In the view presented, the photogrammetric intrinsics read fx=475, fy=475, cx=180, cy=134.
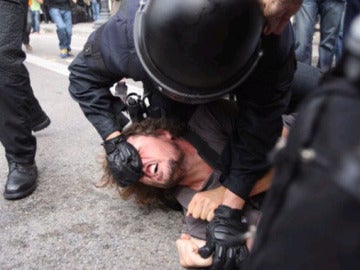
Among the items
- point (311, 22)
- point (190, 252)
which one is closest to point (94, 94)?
point (190, 252)

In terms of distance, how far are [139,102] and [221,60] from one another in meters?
0.61

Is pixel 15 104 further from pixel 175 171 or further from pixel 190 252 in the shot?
pixel 190 252

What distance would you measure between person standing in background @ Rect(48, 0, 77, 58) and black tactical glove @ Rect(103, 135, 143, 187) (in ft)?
17.1

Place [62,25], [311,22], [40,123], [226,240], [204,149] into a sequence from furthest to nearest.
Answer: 1. [62,25]
2. [311,22]
3. [40,123]
4. [204,149]
5. [226,240]

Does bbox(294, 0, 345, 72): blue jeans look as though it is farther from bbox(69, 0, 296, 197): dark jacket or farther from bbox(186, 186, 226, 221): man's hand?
bbox(186, 186, 226, 221): man's hand

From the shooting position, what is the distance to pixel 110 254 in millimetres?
1609

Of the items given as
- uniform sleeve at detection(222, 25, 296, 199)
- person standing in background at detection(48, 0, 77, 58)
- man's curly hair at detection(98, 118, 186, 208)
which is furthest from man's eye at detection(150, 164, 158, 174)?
person standing in background at detection(48, 0, 77, 58)

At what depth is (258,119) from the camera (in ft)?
5.27

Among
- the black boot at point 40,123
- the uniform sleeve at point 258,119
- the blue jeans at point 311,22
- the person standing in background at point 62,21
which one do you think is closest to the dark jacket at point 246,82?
the uniform sleeve at point 258,119

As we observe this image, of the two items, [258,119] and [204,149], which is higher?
[258,119]

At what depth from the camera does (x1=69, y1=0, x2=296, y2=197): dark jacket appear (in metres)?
1.56

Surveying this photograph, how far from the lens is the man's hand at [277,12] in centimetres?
124

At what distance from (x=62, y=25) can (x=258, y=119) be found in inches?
221

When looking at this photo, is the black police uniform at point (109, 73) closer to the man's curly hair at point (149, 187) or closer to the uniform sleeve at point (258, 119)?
the man's curly hair at point (149, 187)
